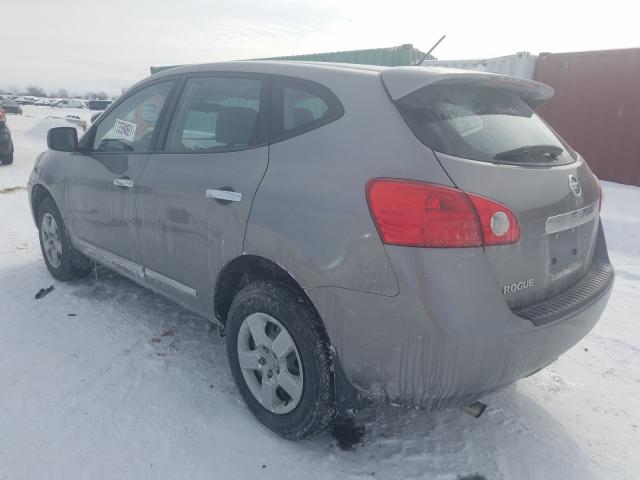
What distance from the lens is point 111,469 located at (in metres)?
2.13

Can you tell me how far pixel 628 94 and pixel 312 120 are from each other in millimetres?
9091

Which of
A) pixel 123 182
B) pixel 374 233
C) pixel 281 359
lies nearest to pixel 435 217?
pixel 374 233

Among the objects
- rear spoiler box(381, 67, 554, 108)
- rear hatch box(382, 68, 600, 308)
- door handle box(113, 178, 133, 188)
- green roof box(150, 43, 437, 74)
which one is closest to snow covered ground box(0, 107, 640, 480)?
rear hatch box(382, 68, 600, 308)

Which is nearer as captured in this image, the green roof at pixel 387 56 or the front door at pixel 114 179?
the front door at pixel 114 179

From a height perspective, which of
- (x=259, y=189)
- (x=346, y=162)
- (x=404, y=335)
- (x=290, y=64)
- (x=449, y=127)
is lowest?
(x=404, y=335)

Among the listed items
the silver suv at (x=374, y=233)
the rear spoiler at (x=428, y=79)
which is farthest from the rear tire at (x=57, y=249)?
the rear spoiler at (x=428, y=79)

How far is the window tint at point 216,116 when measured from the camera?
2.50 metres

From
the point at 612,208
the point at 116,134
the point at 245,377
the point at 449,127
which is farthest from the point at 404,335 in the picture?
the point at 612,208

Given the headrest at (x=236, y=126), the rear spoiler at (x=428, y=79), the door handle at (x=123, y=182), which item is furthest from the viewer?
the door handle at (x=123, y=182)

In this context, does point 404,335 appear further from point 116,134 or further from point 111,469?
point 116,134

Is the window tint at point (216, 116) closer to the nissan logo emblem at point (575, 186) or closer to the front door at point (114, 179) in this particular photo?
the front door at point (114, 179)

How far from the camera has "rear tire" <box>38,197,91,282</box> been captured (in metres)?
4.01

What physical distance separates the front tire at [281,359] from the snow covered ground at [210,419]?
0.15m

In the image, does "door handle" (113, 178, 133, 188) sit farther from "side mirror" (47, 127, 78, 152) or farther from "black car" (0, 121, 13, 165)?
"black car" (0, 121, 13, 165)
